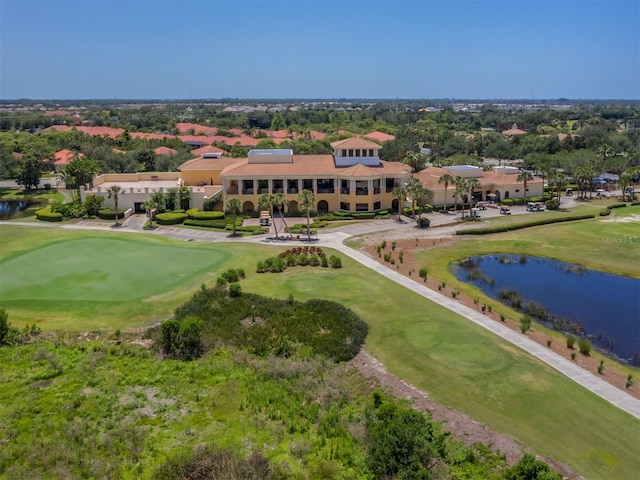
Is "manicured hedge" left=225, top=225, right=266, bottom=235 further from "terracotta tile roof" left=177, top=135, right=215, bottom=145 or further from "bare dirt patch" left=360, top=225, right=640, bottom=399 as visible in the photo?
"terracotta tile roof" left=177, top=135, right=215, bottom=145

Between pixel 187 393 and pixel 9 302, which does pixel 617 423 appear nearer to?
pixel 187 393

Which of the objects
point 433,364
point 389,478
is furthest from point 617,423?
point 389,478

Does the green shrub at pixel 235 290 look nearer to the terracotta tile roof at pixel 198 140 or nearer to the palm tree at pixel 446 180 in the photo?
the palm tree at pixel 446 180

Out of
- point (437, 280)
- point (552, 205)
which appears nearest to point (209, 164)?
point (437, 280)

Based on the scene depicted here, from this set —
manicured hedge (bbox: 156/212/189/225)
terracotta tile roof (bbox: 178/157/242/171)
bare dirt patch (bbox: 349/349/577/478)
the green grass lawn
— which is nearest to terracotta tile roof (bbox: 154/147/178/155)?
terracotta tile roof (bbox: 178/157/242/171)

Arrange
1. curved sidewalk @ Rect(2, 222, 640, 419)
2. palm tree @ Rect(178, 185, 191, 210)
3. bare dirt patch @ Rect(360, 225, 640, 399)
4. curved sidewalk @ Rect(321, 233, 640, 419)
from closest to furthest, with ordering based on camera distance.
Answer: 1. curved sidewalk @ Rect(321, 233, 640, 419)
2. curved sidewalk @ Rect(2, 222, 640, 419)
3. bare dirt patch @ Rect(360, 225, 640, 399)
4. palm tree @ Rect(178, 185, 191, 210)

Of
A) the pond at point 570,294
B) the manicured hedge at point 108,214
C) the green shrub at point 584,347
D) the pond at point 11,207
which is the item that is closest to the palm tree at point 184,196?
the manicured hedge at point 108,214
